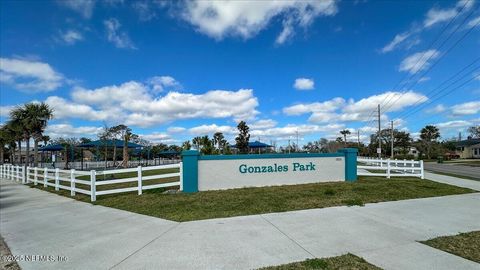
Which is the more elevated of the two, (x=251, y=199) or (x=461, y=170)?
(x=251, y=199)

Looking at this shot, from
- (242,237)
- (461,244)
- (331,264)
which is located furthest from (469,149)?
(331,264)

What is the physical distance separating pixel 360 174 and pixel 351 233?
11.2m

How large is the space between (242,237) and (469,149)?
9542cm

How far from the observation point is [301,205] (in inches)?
343

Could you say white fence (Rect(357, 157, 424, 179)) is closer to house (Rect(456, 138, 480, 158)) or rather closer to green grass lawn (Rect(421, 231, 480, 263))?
green grass lawn (Rect(421, 231, 480, 263))

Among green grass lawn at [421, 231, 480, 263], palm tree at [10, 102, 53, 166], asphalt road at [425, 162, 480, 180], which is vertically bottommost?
asphalt road at [425, 162, 480, 180]

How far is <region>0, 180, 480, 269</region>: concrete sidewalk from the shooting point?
4699mm

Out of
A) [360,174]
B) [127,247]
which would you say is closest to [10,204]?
[127,247]

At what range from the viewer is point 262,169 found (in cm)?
1291

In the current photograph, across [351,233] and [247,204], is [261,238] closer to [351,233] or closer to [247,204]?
[351,233]

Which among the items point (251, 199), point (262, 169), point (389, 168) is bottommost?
point (251, 199)

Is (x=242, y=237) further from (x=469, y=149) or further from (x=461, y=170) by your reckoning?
(x=469, y=149)

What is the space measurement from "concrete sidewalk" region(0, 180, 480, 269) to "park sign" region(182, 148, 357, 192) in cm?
372

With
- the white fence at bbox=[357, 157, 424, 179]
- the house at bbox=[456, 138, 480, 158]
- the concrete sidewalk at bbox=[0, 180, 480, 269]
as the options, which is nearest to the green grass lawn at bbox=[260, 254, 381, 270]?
the concrete sidewalk at bbox=[0, 180, 480, 269]
